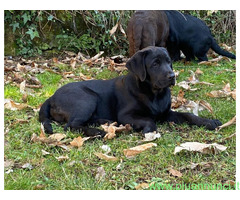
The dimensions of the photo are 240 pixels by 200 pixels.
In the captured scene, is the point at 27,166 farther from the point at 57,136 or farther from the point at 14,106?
the point at 14,106

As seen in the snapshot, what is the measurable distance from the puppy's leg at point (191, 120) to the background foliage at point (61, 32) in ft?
13.3

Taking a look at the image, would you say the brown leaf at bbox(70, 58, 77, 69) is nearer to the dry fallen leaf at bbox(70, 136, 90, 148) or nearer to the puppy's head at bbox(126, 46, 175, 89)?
the puppy's head at bbox(126, 46, 175, 89)

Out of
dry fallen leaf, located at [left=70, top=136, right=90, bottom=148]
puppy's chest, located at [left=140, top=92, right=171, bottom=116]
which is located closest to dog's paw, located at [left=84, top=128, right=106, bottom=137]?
dry fallen leaf, located at [left=70, top=136, right=90, bottom=148]

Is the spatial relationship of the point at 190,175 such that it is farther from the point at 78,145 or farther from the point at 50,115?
the point at 50,115

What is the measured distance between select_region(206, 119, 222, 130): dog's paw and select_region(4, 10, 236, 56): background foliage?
14.4 feet

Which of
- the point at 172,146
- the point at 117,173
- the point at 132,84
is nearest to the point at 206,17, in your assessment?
the point at 132,84

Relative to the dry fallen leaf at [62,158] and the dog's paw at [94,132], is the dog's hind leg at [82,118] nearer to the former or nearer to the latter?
the dog's paw at [94,132]

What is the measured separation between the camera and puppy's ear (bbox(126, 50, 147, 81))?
3.95 m

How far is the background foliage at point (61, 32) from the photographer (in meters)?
7.55

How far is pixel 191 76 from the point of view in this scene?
18.9ft

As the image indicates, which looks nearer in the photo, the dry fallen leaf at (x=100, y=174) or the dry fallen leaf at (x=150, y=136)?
the dry fallen leaf at (x=100, y=174)

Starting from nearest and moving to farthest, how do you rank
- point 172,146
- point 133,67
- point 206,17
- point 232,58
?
point 172,146 < point 133,67 < point 232,58 < point 206,17

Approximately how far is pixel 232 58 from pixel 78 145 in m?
4.97

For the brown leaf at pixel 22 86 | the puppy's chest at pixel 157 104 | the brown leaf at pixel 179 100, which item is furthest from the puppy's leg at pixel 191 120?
the brown leaf at pixel 22 86
